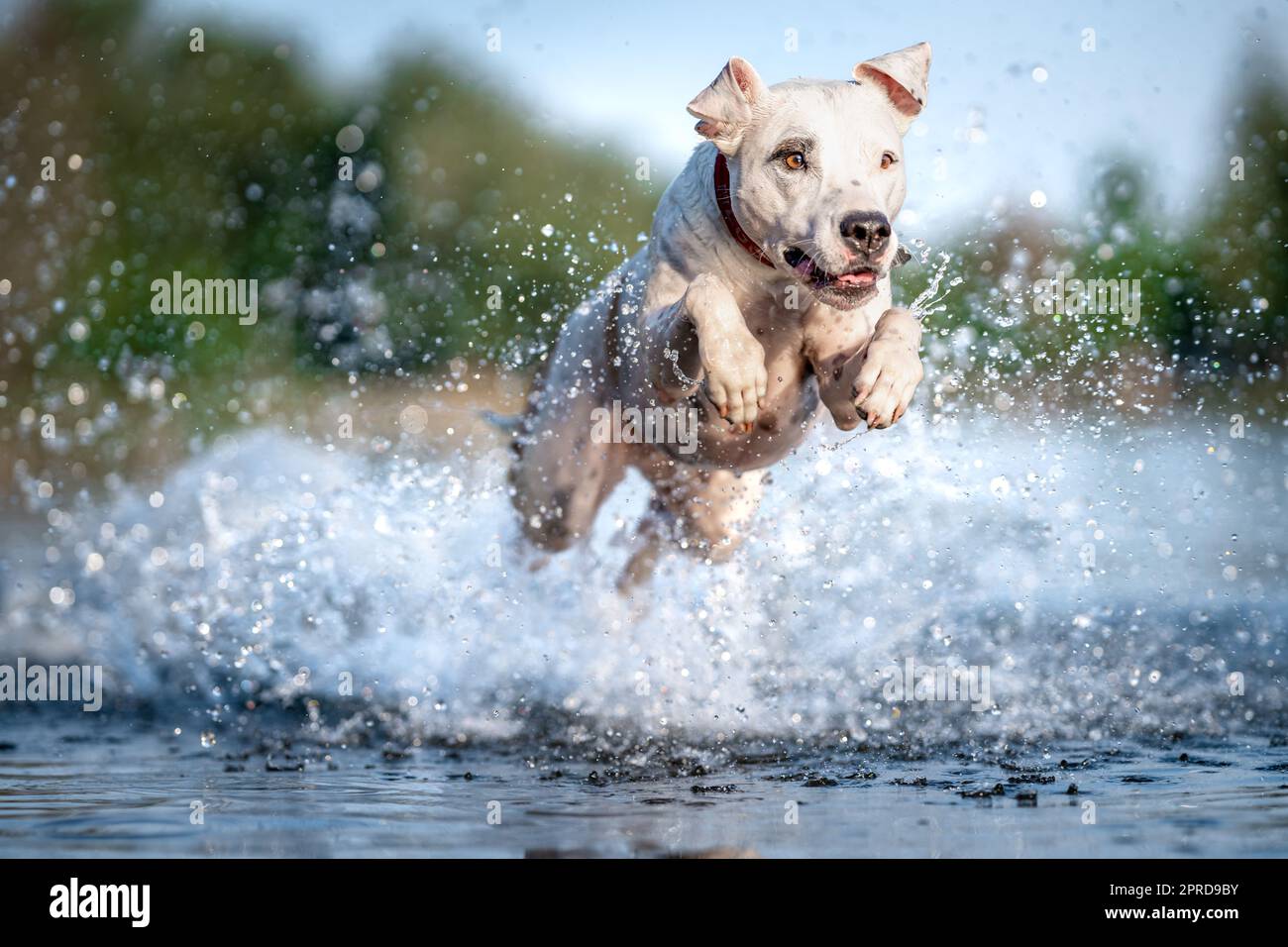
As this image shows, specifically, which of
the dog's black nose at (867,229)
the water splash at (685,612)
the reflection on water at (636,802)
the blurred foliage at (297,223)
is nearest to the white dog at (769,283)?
the dog's black nose at (867,229)

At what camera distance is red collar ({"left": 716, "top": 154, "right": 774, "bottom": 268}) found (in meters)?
5.02

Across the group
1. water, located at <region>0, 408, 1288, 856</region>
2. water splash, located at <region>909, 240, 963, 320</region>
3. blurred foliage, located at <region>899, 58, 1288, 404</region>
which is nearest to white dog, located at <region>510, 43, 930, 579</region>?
water splash, located at <region>909, 240, 963, 320</region>

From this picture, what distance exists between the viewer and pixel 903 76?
4836mm

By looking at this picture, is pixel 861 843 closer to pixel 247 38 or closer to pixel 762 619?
pixel 762 619

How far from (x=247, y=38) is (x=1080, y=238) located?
16.5 meters

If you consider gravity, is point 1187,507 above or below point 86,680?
above

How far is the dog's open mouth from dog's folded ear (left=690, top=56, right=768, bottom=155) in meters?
0.49

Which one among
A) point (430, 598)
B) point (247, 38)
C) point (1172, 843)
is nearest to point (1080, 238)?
point (247, 38)

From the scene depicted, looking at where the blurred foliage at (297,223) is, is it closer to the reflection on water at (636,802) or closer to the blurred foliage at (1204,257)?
the blurred foliage at (1204,257)

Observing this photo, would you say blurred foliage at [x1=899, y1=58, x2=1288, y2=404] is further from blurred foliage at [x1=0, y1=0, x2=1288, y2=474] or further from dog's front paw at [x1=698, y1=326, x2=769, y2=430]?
dog's front paw at [x1=698, y1=326, x2=769, y2=430]

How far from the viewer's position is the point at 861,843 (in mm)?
3857

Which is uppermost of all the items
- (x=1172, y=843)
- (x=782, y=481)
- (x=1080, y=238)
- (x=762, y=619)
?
(x=1080, y=238)

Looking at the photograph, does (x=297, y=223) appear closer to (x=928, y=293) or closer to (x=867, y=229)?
(x=928, y=293)

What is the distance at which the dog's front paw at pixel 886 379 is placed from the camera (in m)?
4.48
